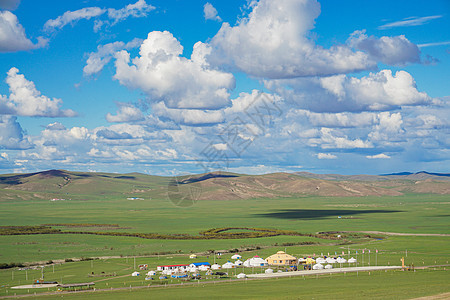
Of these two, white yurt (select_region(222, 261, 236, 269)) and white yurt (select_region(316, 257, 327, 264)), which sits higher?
white yurt (select_region(316, 257, 327, 264))

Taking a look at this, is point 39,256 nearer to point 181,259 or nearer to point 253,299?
point 181,259

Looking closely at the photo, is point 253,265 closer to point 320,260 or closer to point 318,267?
point 318,267

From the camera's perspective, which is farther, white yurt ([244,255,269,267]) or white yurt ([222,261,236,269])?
white yurt ([244,255,269,267])

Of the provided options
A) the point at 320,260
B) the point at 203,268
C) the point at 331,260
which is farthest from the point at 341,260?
the point at 203,268

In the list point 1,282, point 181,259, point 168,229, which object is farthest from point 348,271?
point 168,229

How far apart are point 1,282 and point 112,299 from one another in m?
27.5

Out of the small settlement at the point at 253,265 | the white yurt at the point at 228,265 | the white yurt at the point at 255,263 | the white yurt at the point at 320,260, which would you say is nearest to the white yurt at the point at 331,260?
the small settlement at the point at 253,265

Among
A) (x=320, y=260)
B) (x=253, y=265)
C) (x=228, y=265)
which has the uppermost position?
(x=320, y=260)

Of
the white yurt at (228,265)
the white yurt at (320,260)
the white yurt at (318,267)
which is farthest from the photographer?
the white yurt at (320,260)

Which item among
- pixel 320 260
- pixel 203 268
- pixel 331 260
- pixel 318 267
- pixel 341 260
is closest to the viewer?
pixel 203 268

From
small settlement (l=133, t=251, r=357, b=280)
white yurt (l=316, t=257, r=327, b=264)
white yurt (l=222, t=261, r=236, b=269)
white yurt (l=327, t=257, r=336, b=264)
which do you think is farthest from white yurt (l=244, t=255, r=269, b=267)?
white yurt (l=327, t=257, r=336, b=264)

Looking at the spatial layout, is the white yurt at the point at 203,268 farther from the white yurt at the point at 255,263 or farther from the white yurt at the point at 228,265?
the white yurt at the point at 255,263

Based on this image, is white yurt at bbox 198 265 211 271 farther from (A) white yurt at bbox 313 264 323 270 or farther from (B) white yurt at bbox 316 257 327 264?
(B) white yurt at bbox 316 257 327 264

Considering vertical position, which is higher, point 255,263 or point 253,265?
point 255,263
